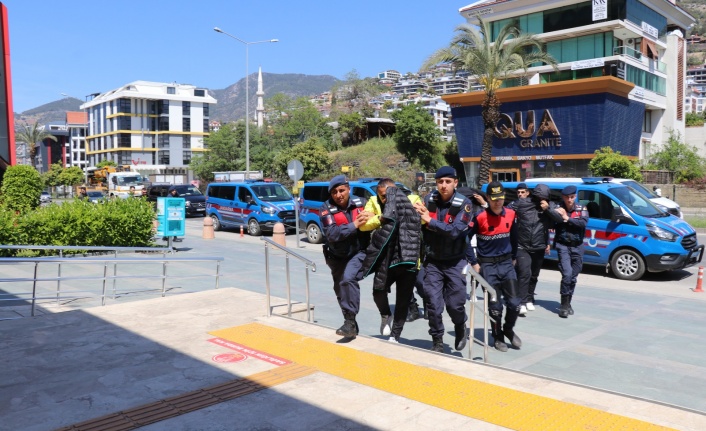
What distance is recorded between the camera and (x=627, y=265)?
12180 millimetres

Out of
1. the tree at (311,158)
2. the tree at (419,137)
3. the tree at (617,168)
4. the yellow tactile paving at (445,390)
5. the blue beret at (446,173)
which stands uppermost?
the tree at (419,137)

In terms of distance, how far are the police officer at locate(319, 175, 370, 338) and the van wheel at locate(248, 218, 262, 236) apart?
15.1 meters

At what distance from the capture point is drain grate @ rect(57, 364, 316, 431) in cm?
418

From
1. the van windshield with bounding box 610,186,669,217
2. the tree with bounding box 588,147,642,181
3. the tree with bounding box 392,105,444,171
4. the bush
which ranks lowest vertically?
the bush

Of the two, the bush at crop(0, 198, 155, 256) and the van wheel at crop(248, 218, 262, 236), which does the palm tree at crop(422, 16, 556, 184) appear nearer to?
the van wheel at crop(248, 218, 262, 236)

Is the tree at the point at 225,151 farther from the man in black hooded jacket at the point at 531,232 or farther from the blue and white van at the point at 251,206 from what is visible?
the man in black hooded jacket at the point at 531,232

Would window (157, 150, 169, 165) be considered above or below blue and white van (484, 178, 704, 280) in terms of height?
above

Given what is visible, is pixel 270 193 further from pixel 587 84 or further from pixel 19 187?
pixel 587 84

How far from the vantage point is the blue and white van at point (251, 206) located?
2109 centimetres

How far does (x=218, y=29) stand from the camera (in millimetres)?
34656

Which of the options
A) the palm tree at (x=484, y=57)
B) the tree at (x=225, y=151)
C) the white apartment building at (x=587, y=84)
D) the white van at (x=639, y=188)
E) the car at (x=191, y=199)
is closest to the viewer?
the white van at (x=639, y=188)

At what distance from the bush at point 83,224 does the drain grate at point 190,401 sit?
11012mm

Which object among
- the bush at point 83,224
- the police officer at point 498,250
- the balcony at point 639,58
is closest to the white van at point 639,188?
the police officer at point 498,250

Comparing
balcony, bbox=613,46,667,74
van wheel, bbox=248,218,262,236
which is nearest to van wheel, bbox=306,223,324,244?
van wheel, bbox=248,218,262,236
